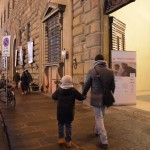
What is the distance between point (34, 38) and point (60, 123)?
13.7 meters

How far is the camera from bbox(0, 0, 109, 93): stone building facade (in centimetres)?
985

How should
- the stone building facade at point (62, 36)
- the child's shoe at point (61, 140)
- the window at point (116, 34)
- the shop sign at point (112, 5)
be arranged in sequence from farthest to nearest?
the window at point (116, 34) → the stone building facade at point (62, 36) → the shop sign at point (112, 5) → the child's shoe at point (61, 140)

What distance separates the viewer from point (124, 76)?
31.4ft

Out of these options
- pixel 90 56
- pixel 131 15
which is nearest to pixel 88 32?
pixel 90 56

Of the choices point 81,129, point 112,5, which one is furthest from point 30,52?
point 81,129

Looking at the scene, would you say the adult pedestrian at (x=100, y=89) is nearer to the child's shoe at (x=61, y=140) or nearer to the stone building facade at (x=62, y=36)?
the child's shoe at (x=61, y=140)

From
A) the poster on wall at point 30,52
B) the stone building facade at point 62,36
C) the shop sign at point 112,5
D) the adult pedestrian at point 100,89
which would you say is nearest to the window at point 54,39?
the stone building facade at point 62,36

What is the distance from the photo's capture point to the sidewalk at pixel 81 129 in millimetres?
5117

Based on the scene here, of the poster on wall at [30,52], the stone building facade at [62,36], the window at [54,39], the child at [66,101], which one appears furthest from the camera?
the poster on wall at [30,52]

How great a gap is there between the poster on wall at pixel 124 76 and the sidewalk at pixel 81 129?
501 millimetres

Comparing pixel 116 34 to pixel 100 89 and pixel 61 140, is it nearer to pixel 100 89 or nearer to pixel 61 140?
pixel 100 89

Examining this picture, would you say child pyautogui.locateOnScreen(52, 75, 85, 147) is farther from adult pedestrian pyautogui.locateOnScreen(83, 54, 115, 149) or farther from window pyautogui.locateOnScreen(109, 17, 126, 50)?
window pyautogui.locateOnScreen(109, 17, 126, 50)

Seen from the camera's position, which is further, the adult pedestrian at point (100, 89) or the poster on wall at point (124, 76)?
the poster on wall at point (124, 76)

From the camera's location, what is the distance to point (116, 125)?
22.0 ft
